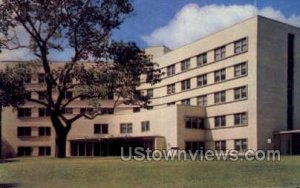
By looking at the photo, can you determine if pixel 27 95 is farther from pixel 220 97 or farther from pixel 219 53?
pixel 220 97

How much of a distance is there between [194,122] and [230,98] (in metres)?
2.66

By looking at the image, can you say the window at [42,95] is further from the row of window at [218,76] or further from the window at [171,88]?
the row of window at [218,76]

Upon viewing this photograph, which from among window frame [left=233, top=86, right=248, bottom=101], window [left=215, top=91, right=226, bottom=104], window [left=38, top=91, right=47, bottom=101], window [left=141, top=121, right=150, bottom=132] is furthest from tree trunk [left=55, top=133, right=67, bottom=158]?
window [left=215, top=91, right=226, bottom=104]

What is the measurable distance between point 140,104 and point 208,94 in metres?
18.9

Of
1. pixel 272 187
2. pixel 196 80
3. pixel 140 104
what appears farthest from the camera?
pixel 196 80

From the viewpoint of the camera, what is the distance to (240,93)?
3381cm

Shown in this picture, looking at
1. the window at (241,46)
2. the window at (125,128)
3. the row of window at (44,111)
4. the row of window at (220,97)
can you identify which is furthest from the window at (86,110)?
the row of window at (220,97)

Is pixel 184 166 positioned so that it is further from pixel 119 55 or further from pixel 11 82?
pixel 11 82

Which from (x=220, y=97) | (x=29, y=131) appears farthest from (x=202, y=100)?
(x=29, y=131)

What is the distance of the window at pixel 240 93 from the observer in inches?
1297

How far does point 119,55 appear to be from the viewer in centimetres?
1234

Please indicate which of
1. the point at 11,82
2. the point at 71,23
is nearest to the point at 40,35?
the point at 71,23

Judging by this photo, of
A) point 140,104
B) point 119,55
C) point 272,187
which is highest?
point 119,55

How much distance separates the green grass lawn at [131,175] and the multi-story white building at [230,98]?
7.93 metres
